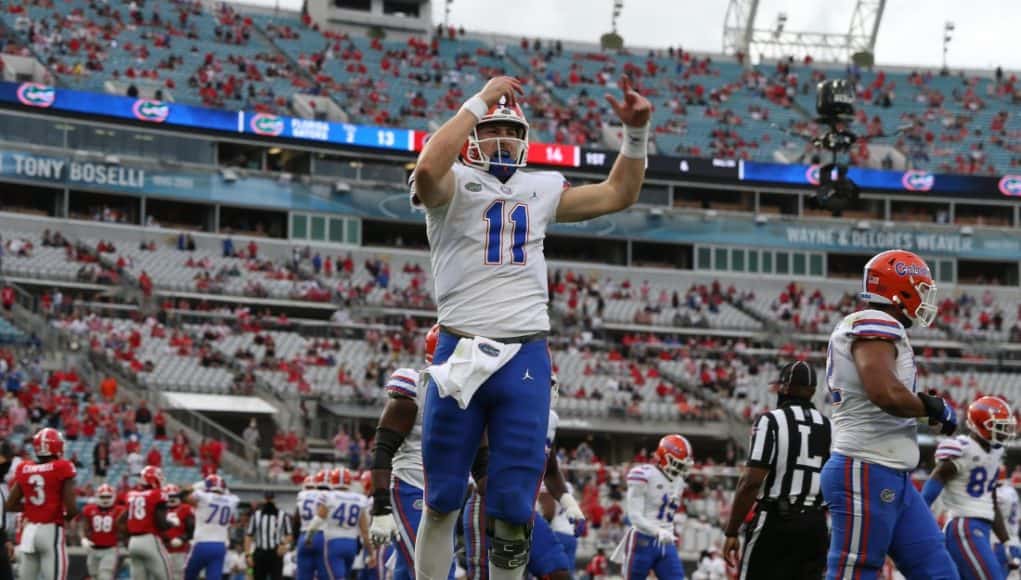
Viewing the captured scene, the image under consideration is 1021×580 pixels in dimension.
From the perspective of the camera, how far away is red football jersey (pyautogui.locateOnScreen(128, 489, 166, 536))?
15633 millimetres

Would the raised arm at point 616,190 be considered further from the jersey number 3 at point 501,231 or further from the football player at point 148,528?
the football player at point 148,528

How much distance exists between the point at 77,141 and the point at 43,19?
7.32 meters

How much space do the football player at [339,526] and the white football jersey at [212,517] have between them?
1.28 meters

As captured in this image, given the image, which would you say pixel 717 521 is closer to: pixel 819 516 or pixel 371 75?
pixel 819 516

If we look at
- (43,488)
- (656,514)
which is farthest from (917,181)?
(43,488)

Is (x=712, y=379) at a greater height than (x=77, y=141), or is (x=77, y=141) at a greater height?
(x=77, y=141)

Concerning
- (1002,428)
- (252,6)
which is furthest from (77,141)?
(1002,428)

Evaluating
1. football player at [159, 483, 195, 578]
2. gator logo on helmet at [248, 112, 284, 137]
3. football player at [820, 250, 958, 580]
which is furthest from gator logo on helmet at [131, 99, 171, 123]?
football player at [820, 250, 958, 580]

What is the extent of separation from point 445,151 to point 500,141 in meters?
0.47

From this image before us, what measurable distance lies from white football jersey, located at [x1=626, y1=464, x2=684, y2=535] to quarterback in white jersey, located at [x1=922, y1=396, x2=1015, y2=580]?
3.20m

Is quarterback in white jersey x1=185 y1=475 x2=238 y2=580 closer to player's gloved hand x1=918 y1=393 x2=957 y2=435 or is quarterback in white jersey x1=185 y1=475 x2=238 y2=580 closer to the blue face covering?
player's gloved hand x1=918 y1=393 x2=957 y2=435

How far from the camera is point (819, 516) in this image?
895 centimetres

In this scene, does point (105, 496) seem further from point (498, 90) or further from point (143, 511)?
point (498, 90)

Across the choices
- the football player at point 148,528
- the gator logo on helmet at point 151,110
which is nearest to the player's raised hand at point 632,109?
the football player at point 148,528
